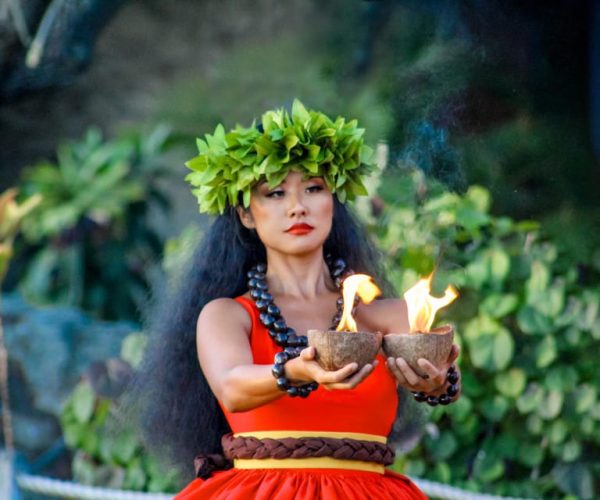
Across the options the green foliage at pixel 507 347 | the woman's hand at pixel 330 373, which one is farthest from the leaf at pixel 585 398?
the woman's hand at pixel 330 373

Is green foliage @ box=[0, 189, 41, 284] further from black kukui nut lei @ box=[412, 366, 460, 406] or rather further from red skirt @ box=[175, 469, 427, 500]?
black kukui nut lei @ box=[412, 366, 460, 406]

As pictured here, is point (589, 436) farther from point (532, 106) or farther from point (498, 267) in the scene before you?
point (532, 106)

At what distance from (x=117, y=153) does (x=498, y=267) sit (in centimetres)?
260

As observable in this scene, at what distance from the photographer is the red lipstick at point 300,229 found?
254 cm

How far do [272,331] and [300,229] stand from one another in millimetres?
Result: 197

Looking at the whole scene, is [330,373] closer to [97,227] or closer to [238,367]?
[238,367]

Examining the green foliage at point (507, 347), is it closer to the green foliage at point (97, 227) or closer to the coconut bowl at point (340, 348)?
the coconut bowl at point (340, 348)

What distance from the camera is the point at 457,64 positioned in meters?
3.39

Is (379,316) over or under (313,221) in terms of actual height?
under

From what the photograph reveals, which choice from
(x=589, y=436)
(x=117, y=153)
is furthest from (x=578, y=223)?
(x=117, y=153)

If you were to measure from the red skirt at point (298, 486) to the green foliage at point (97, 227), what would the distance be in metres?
3.38

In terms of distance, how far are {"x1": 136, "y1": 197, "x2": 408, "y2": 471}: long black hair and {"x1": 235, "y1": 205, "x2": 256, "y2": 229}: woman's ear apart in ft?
0.16

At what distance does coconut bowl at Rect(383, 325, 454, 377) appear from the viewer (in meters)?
2.21

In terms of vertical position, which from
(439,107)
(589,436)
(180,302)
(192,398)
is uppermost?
(439,107)
